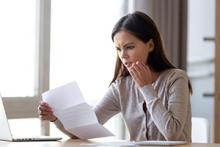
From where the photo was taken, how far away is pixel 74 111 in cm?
181

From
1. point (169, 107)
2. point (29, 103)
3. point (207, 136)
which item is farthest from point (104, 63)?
point (169, 107)

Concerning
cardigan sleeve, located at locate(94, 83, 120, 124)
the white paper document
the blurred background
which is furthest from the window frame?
the white paper document

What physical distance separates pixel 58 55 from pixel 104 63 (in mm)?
365

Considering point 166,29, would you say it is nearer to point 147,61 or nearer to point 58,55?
point 58,55

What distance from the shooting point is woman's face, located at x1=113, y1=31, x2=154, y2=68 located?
6.50 ft

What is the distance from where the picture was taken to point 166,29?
10.9 ft

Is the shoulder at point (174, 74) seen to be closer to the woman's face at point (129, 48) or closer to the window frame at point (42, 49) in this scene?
the woman's face at point (129, 48)

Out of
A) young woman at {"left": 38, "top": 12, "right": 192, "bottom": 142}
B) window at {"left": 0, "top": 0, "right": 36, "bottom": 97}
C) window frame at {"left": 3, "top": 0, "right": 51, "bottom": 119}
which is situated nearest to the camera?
young woman at {"left": 38, "top": 12, "right": 192, "bottom": 142}

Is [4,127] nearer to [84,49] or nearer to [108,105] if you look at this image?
[108,105]

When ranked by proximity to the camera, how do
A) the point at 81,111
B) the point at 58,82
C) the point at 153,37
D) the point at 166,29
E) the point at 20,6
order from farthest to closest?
1. the point at 166,29
2. the point at 58,82
3. the point at 20,6
4. the point at 153,37
5. the point at 81,111

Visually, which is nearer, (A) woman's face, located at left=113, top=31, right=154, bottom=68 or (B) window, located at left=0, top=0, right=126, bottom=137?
(A) woman's face, located at left=113, top=31, right=154, bottom=68

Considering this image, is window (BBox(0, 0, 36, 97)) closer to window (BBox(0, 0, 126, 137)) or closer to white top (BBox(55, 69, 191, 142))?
window (BBox(0, 0, 126, 137))

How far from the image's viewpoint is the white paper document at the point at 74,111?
1802mm

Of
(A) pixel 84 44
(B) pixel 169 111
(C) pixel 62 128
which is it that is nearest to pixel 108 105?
(C) pixel 62 128
